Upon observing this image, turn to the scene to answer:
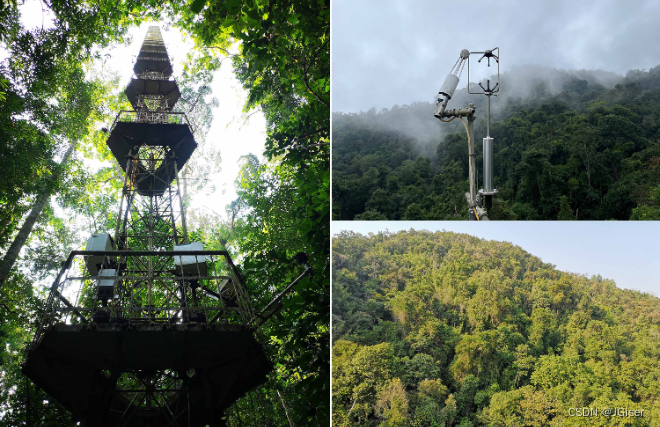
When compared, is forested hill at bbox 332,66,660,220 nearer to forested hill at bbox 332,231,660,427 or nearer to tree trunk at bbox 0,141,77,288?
forested hill at bbox 332,231,660,427

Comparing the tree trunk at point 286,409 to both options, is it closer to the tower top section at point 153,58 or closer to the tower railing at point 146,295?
the tower railing at point 146,295

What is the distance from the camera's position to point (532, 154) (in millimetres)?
2373

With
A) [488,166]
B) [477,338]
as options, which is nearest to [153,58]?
[488,166]

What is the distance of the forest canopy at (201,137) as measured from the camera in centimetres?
254

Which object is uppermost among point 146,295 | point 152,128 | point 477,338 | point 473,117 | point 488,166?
point 152,128

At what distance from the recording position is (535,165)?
2354 mm

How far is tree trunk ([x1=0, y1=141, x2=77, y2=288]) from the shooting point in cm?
251

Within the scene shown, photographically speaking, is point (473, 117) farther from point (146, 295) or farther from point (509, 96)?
point (146, 295)

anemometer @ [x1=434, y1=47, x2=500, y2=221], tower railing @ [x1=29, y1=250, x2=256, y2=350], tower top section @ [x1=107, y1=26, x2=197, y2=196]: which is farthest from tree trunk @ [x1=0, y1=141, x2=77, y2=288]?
anemometer @ [x1=434, y1=47, x2=500, y2=221]

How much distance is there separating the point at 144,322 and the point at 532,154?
2.28m

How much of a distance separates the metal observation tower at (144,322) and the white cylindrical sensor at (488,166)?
133 centimetres

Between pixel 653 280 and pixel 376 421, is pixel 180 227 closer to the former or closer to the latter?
pixel 376 421

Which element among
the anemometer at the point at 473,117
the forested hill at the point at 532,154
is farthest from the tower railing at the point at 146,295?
the anemometer at the point at 473,117

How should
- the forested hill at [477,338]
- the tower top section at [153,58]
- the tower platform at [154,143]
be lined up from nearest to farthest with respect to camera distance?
the forested hill at [477,338] < the tower top section at [153,58] < the tower platform at [154,143]
